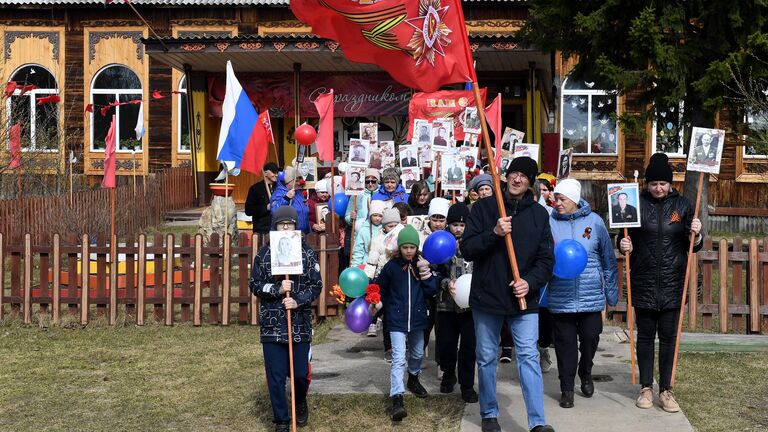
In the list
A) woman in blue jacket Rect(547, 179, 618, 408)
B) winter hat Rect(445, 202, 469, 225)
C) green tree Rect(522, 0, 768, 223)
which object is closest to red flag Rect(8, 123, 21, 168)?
green tree Rect(522, 0, 768, 223)

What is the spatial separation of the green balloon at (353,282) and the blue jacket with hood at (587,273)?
147 cm

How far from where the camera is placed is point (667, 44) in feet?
45.3

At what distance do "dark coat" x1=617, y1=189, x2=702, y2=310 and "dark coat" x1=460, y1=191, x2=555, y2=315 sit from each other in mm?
1044

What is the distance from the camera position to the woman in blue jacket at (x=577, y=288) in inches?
301

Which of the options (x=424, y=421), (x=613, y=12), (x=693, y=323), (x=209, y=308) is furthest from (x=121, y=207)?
(x=424, y=421)

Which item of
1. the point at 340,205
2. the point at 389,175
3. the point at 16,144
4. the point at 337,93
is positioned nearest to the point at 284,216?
the point at 389,175

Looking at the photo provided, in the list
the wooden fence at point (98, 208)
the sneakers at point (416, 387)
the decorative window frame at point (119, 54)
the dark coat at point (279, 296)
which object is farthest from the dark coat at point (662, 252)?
the decorative window frame at point (119, 54)

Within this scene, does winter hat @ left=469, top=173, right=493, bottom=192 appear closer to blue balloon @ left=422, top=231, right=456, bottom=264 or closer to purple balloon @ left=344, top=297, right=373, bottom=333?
blue balloon @ left=422, top=231, right=456, bottom=264

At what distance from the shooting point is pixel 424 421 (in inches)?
295

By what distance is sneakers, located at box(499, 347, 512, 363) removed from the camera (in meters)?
9.15

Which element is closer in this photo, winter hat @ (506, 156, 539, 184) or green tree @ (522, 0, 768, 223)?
winter hat @ (506, 156, 539, 184)

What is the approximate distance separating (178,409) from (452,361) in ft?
7.29

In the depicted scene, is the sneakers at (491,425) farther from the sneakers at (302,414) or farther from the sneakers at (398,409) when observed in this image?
the sneakers at (302,414)

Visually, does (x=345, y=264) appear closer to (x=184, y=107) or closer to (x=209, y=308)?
(x=209, y=308)
